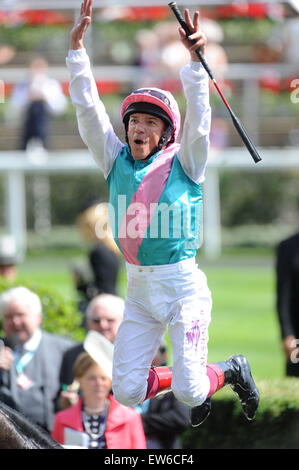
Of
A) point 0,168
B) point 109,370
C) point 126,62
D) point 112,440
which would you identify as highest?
point 126,62

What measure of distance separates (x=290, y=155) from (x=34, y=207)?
1133 cm

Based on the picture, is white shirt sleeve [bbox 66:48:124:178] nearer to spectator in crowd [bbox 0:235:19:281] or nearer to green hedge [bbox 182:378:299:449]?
green hedge [bbox 182:378:299:449]

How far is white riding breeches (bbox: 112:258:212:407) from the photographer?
11.4 ft

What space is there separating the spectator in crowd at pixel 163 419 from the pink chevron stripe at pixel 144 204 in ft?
5.61

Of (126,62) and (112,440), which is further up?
(126,62)

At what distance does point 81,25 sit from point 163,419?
2.41 m

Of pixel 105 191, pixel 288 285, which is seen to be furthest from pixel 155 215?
pixel 105 191

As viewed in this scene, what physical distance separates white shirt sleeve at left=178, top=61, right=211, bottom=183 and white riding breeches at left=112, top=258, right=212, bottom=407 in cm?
35

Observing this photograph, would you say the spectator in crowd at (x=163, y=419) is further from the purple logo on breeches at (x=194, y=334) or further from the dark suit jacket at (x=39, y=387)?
the purple logo on breeches at (x=194, y=334)

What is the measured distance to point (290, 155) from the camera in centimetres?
1972

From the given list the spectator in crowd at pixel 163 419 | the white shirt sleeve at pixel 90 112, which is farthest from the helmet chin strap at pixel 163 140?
the spectator in crowd at pixel 163 419

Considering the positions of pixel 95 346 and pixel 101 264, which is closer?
pixel 95 346
